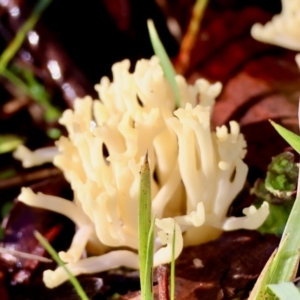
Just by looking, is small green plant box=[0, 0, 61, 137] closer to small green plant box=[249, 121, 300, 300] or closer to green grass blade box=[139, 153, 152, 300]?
green grass blade box=[139, 153, 152, 300]

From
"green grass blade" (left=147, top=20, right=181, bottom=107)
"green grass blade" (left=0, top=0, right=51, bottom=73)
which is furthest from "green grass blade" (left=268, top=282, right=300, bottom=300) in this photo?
"green grass blade" (left=0, top=0, right=51, bottom=73)

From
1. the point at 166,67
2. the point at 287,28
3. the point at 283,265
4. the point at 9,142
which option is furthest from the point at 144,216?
the point at 9,142

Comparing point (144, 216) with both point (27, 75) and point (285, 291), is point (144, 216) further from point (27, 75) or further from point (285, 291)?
point (27, 75)

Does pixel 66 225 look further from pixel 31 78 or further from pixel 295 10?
pixel 295 10

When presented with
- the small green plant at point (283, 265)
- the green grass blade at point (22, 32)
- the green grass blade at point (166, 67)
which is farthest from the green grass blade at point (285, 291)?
the green grass blade at point (22, 32)

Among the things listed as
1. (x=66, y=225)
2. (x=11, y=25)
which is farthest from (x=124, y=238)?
(x=11, y=25)

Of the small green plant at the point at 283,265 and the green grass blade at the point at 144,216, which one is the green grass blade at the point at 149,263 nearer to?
the green grass blade at the point at 144,216
